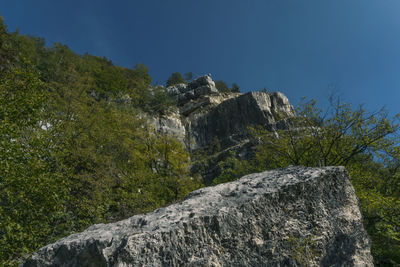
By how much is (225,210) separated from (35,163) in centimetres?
1118

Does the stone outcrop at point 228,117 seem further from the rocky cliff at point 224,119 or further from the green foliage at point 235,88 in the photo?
the green foliage at point 235,88

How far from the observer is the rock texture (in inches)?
135

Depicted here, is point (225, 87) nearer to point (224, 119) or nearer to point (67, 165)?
point (224, 119)

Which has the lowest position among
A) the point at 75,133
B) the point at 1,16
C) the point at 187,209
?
the point at 187,209

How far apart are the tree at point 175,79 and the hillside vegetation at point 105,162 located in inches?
2838

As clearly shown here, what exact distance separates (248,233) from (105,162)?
16244mm

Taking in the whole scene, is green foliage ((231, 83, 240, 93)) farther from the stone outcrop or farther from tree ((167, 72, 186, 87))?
the stone outcrop

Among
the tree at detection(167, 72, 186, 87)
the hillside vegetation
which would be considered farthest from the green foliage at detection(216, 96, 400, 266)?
the tree at detection(167, 72, 186, 87)

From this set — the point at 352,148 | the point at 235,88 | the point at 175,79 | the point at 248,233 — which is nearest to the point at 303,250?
the point at 248,233

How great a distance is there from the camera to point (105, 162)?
17.7m

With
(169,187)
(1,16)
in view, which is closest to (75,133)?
(169,187)

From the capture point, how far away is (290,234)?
3.85m

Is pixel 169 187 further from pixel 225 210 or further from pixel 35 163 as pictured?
pixel 225 210

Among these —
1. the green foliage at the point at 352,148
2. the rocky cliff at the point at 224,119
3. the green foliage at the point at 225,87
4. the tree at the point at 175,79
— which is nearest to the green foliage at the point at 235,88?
the green foliage at the point at 225,87
